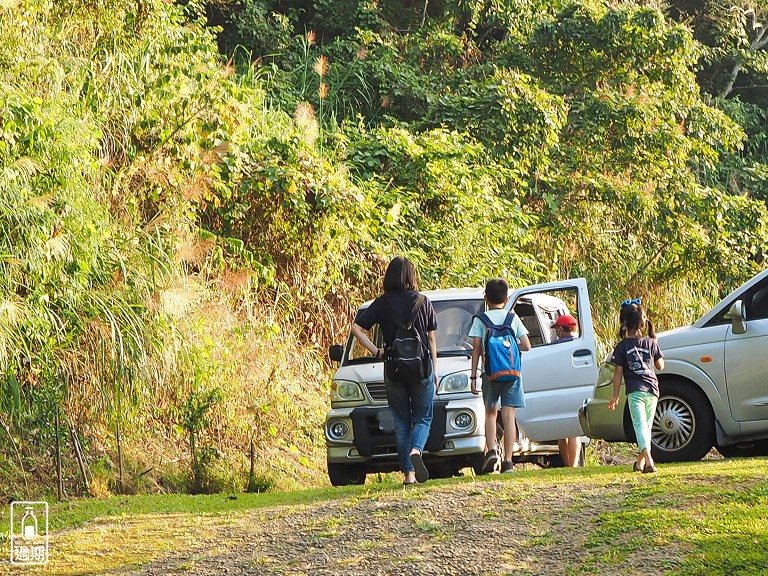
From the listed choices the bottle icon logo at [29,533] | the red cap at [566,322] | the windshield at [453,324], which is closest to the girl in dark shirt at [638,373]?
the windshield at [453,324]

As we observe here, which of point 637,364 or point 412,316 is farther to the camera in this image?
point 637,364

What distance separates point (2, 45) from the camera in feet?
42.8

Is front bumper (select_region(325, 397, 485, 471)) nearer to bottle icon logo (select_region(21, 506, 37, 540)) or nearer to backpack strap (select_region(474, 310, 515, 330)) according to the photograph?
backpack strap (select_region(474, 310, 515, 330))

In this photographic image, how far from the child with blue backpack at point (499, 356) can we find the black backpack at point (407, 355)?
1.98ft

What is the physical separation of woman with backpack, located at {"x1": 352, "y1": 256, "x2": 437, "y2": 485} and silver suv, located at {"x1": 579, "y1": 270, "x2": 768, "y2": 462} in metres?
2.17

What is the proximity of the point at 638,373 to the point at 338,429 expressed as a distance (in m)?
3.08

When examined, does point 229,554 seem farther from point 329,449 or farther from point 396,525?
point 329,449

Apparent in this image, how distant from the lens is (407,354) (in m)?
9.65

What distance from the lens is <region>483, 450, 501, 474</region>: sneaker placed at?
34.4ft

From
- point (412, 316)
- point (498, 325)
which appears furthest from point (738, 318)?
point (412, 316)

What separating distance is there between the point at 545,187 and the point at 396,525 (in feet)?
49.0

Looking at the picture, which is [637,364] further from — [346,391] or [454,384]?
[346,391]

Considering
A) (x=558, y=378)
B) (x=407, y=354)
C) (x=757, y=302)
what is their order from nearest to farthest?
(x=407, y=354) → (x=757, y=302) → (x=558, y=378)

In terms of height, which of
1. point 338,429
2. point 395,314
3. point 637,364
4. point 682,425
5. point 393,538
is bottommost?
point 393,538
